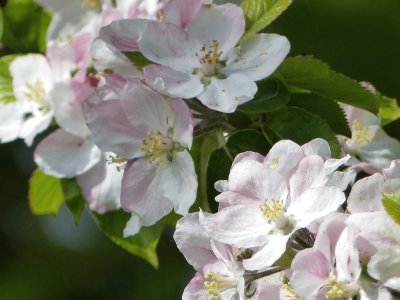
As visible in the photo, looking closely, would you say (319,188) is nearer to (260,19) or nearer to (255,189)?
(255,189)

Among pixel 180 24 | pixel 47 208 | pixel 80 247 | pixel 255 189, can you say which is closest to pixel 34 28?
pixel 47 208

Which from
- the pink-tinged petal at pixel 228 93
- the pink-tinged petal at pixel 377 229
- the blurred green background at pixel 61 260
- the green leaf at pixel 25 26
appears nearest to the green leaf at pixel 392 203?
the pink-tinged petal at pixel 377 229

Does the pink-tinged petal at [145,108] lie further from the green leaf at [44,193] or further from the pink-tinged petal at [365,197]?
the green leaf at [44,193]

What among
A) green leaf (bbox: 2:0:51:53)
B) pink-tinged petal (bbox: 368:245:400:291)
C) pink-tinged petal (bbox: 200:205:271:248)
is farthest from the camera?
green leaf (bbox: 2:0:51:53)

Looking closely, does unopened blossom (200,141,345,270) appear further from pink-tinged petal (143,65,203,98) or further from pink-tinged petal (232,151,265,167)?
pink-tinged petal (143,65,203,98)

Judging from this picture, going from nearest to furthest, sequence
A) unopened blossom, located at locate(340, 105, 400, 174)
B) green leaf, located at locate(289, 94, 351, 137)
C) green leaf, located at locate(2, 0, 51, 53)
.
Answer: green leaf, located at locate(289, 94, 351, 137)
unopened blossom, located at locate(340, 105, 400, 174)
green leaf, located at locate(2, 0, 51, 53)

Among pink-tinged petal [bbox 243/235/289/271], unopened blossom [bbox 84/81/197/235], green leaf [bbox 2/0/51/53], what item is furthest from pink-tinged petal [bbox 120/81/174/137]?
green leaf [bbox 2/0/51/53]
